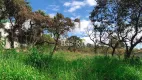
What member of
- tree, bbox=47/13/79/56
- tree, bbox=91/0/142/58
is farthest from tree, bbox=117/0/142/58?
tree, bbox=47/13/79/56

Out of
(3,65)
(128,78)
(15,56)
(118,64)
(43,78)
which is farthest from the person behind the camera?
(118,64)

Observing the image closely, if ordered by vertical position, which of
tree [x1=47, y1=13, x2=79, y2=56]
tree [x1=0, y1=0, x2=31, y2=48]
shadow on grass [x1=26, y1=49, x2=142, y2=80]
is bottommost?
shadow on grass [x1=26, y1=49, x2=142, y2=80]

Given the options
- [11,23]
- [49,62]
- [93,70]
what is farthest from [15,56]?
[11,23]

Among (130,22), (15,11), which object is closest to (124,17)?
(130,22)

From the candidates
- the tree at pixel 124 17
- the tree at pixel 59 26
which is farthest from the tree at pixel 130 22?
the tree at pixel 59 26

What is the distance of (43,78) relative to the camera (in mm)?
9195

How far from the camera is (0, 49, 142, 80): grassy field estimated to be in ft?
27.7

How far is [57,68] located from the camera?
10.6 metres

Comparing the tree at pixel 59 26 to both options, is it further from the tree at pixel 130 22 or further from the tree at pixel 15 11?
the tree at pixel 130 22

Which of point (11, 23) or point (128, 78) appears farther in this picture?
point (11, 23)

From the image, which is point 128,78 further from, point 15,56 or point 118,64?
point 15,56

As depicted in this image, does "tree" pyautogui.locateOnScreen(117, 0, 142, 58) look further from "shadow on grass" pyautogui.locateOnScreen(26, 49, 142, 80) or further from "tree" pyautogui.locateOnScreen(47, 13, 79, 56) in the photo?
"tree" pyautogui.locateOnScreen(47, 13, 79, 56)

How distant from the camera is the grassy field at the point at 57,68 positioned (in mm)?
8428

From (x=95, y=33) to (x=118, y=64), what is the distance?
4763 millimetres
